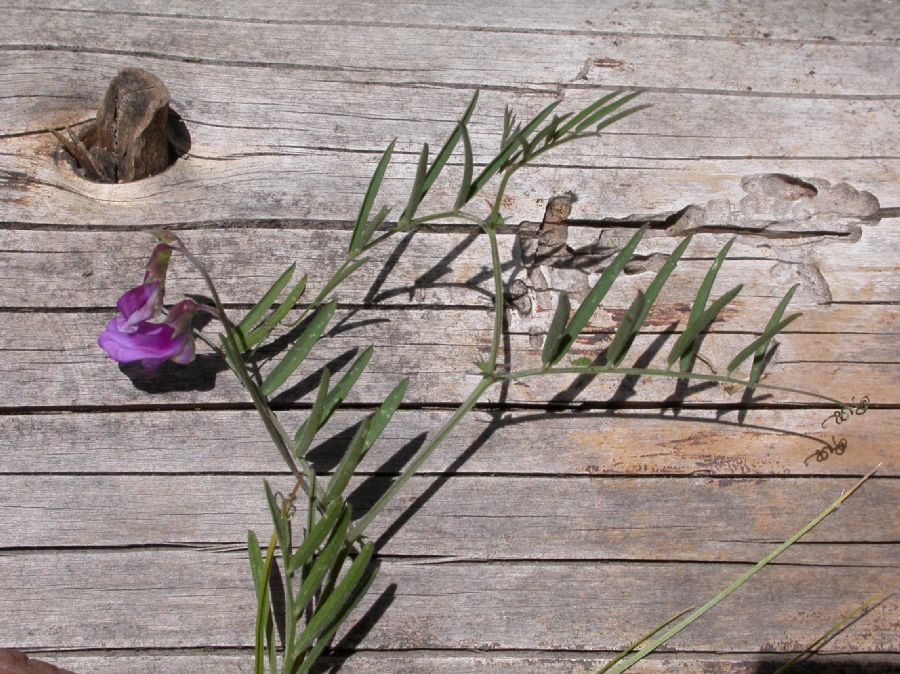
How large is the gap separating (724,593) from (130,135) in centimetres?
147

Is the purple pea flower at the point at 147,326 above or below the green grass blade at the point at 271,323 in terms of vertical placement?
below

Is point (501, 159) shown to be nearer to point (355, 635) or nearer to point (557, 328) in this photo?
point (557, 328)

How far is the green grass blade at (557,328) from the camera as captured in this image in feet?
4.12

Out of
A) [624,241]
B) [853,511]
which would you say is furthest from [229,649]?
[853,511]

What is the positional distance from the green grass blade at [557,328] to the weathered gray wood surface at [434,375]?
1.20 feet

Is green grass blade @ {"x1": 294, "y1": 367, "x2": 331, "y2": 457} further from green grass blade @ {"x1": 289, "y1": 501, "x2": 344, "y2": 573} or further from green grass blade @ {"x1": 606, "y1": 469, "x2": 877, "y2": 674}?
green grass blade @ {"x1": 606, "y1": 469, "x2": 877, "y2": 674}

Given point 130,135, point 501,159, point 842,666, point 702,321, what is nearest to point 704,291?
point 702,321

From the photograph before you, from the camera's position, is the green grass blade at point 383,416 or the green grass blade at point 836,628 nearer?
the green grass blade at point 383,416

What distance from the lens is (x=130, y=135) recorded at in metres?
1.67

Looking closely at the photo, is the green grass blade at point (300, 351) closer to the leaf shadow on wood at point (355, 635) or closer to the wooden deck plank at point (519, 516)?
the wooden deck plank at point (519, 516)

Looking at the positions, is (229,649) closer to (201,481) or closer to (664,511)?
(201,481)

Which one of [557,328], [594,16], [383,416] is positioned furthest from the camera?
[594,16]

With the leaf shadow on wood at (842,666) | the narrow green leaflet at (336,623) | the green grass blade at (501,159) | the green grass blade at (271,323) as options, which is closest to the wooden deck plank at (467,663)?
the leaf shadow on wood at (842,666)

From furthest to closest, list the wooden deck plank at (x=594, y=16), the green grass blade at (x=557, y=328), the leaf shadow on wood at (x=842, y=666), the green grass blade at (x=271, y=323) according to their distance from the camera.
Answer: the wooden deck plank at (x=594, y=16)
the leaf shadow on wood at (x=842, y=666)
the green grass blade at (x=271, y=323)
the green grass blade at (x=557, y=328)
